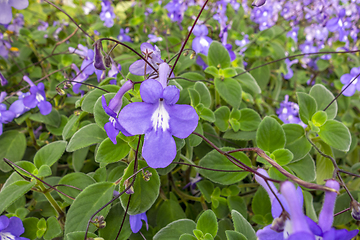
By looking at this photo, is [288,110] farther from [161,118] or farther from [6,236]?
[6,236]

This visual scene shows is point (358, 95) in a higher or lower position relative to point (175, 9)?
lower

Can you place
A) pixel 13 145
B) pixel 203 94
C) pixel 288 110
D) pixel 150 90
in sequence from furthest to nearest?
1. pixel 288 110
2. pixel 13 145
3. pixel 203 94
4. pixel 150 90

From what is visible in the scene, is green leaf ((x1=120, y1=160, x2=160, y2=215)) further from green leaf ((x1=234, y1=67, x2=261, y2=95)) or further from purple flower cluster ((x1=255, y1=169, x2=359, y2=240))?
green leaf ((x1=234, y1=67, x2=261, y2=95))

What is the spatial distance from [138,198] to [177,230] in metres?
0.13

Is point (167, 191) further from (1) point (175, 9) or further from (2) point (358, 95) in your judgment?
(2) point (358, 95)

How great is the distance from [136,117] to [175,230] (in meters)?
0.31

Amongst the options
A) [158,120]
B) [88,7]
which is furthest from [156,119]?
[88,7]

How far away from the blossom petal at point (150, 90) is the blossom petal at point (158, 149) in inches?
2.4

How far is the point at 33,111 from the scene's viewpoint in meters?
0.88

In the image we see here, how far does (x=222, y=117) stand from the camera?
787mm

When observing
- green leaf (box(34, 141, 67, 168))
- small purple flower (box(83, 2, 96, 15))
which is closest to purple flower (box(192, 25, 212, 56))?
green leaf (box(34, 141, 67, 168))

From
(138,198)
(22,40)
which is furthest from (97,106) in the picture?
(22,40)

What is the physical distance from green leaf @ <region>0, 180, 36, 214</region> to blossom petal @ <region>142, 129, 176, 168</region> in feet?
1.10

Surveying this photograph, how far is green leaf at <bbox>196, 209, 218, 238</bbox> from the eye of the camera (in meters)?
0.54
